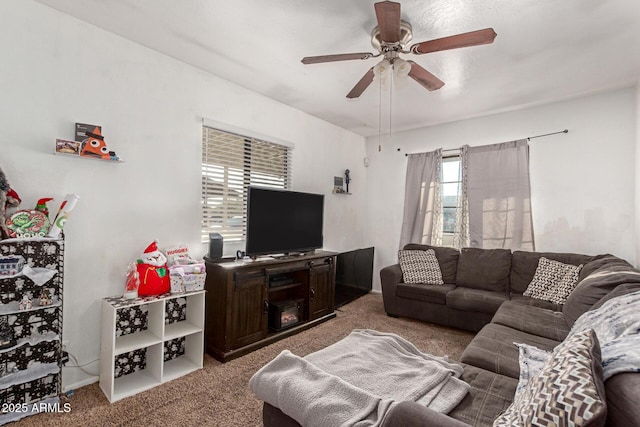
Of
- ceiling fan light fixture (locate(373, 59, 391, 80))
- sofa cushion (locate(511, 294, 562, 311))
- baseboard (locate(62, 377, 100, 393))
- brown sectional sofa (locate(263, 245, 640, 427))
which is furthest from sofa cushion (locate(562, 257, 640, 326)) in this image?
baseboard (locate(62, 377, 100, 393))

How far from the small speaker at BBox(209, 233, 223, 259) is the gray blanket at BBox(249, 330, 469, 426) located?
1.52 meters

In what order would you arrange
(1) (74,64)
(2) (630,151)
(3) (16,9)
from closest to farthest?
(3) (16,9)
(1) (74,64)
(2) (630,151)

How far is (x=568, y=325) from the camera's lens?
7.24 feet

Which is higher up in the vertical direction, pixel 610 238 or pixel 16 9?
pixel 16 9

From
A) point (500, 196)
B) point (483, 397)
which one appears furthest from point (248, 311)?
point (500, 196)

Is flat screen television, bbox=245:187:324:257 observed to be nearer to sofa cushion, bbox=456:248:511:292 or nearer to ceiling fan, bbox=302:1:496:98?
ceiling fan, bbox=302:1:496:98

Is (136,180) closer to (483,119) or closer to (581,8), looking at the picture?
(581,8)

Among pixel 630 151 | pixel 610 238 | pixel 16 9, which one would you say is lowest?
pixel 610 238

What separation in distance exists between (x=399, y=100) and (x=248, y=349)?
3.11 m

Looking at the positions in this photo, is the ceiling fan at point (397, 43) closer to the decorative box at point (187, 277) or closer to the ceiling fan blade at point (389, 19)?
the ceiling fan blade at point (389, 19)

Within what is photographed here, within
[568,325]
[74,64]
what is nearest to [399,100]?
[568,325]

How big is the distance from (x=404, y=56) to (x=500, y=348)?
232 cm

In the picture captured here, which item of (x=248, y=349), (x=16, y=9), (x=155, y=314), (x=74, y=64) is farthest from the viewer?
(x=248, y=349)

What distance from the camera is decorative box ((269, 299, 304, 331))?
311cm
